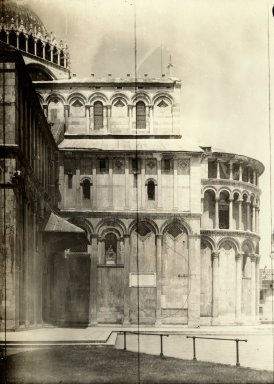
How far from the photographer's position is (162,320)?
39.1 m

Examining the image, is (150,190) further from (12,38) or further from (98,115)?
(12,38)

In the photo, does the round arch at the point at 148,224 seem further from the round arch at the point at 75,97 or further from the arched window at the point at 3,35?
the arched window at the point at 3,35

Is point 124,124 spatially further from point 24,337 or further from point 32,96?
point 24,337

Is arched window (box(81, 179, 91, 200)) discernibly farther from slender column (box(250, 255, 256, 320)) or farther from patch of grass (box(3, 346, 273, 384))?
patch of grass (box(3, 346, 273, 384))

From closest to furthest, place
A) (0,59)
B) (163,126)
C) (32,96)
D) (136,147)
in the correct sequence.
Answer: (0,59) → (32,96) → (136,147) → (163,126)

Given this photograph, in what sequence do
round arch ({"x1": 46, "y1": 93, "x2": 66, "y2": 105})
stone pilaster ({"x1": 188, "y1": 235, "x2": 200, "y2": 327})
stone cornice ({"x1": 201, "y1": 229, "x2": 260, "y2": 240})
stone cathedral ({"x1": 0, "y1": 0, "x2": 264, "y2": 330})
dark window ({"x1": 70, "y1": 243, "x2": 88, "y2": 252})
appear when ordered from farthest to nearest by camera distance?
stone cornice ({"x1": 201, "y1": 229, "x2": 260, "y2": 240}) → round arch ({"x1": 46, "y1": 93, "x2": 66, "y2": 105}) → stone pilaster ({"x1": 188, "y1": 235, "x2": 200, "y2": 327}) → dark window ({"x1": 70, "y1": 243, "x2": 88, "y2": 252}) → stone cathedral ({"x1": 0, "y1": 0, "x2": 264, "y2": 330})

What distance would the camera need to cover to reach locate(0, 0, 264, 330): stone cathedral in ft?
92.4

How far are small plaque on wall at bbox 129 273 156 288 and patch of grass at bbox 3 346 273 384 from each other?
15443 millimetres

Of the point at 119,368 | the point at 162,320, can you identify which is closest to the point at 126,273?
the point at 162,320

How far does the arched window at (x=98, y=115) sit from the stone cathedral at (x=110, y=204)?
0.19 feet

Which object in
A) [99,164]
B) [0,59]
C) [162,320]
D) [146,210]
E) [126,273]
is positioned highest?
[0,59]

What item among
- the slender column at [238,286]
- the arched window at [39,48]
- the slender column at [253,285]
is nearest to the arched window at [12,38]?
the arched window at [39,48]

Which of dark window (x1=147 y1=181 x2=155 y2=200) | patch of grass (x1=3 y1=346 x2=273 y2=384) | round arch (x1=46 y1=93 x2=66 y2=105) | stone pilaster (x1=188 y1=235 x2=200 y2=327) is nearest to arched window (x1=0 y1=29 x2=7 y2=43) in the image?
round arch (x1=46 y1=93 x2=66 y2=105)

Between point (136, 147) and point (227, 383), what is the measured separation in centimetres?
2097
